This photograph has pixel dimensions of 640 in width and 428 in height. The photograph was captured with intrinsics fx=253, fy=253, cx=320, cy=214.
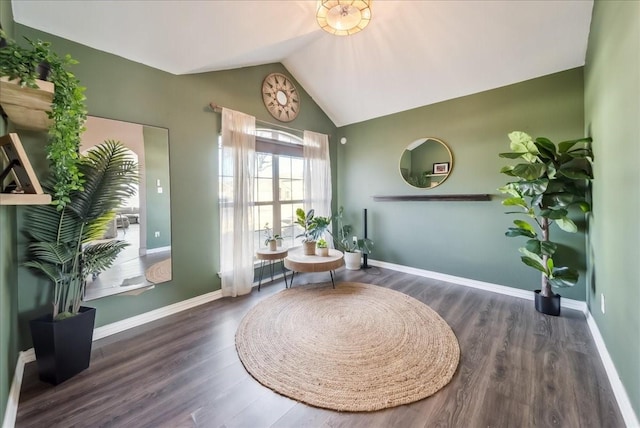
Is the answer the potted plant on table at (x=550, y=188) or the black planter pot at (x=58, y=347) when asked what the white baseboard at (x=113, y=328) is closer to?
the black planter pot at (x=58, y=347)

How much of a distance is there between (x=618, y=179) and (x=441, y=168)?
2.12m

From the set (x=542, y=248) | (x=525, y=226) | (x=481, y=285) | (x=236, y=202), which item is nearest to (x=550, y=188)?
(x=525, y=226)

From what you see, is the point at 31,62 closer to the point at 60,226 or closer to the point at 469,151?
the point at 60,226

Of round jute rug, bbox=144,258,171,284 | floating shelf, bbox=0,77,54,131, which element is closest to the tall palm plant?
floating shelf, bbox=0,77,54,131

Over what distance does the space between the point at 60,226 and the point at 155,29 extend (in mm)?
1755

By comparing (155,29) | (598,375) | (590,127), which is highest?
(155,29)

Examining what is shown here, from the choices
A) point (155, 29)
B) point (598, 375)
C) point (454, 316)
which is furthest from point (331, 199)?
point (598, 375)

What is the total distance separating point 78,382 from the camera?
1721 mm

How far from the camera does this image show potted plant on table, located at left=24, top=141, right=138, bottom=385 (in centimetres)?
172

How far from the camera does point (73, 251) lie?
191 centimetres

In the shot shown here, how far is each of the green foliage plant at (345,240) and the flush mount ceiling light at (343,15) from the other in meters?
2.91

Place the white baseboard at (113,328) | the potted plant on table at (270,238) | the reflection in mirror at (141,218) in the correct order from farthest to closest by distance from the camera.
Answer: the potted plant on table at (270,238) < the reflection in mirror at (141,218) < the white baseboard at (113,328)

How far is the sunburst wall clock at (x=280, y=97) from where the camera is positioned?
3.63 metres

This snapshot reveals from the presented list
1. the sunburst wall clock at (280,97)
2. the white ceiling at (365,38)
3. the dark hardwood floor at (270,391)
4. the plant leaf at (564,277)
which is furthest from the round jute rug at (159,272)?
the plant leaf at (564,277)
